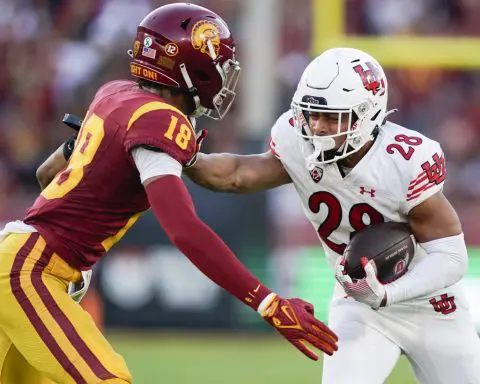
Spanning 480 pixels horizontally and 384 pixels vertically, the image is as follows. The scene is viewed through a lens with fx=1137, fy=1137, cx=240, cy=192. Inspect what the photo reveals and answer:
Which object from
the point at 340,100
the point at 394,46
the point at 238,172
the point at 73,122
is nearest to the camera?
the point at 340,100

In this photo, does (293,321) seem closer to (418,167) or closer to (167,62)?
(418,167)

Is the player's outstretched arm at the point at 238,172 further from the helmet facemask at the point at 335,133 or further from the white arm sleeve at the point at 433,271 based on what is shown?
the white arm sleeve at the point at 433,271

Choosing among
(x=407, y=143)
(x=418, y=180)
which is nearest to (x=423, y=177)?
(x=418, y=180)

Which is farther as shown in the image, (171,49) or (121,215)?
(171,49)

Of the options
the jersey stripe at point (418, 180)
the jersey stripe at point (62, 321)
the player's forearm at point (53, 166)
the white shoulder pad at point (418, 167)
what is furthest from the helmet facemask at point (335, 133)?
the jersey stripe at point (62, 321)

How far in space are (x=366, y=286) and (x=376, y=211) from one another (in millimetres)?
375

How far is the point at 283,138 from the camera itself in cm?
446

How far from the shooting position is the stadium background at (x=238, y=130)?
8422mm

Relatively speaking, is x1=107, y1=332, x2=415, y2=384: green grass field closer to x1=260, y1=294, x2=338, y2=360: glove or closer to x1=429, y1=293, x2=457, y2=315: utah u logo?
x1=429, y1=293, x2=457, y2=315: utah u logo

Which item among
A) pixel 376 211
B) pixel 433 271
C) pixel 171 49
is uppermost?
pixel 171 49

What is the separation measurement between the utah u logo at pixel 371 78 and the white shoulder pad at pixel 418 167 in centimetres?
21

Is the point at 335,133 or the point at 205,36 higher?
the point at 205,36

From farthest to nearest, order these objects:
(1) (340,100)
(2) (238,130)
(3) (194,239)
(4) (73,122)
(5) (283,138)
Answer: (2) (238,130) < (5) (283,138) < (4) (73,122) < (1) (340,100) < (3) (194,239)

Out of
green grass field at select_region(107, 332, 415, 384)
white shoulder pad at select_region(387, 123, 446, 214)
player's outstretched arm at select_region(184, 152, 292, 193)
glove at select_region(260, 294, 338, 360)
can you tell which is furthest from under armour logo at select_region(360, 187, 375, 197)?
green grass field at select_region(107, 332, 415, 384)
